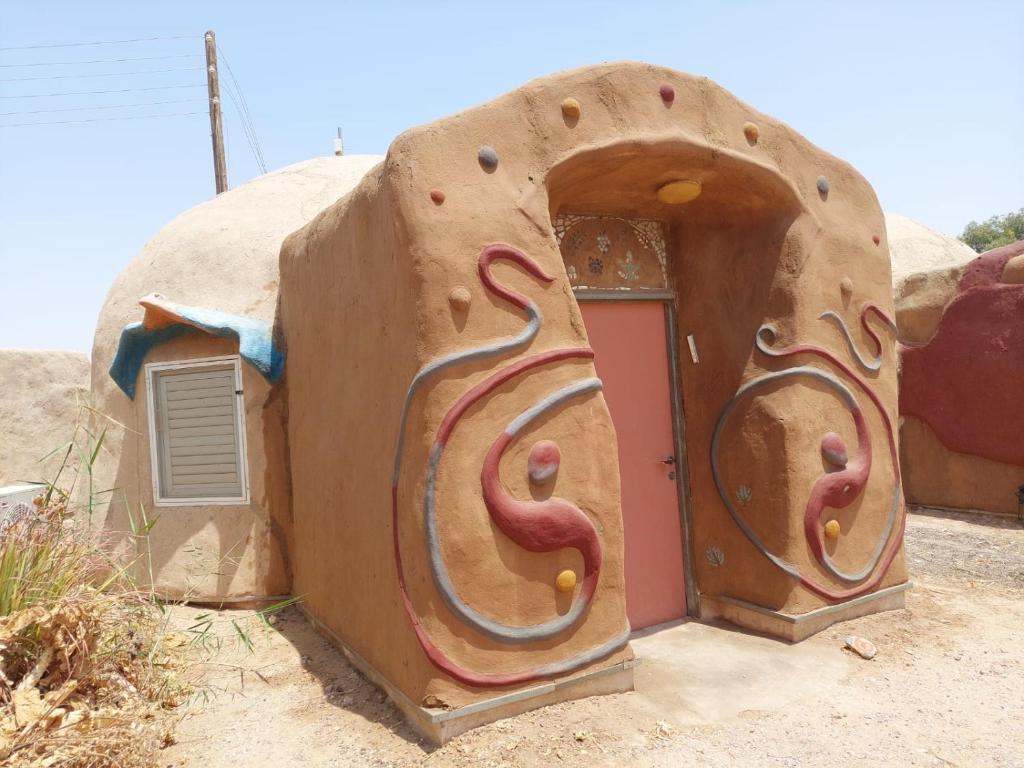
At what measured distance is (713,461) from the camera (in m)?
4.81

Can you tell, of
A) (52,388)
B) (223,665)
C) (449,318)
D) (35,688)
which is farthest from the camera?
(52,388)

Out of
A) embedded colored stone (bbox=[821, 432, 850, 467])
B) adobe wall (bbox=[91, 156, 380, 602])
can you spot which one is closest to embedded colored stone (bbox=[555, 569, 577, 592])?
embedded colored stone (bbox=[821, 432, 850, 467])

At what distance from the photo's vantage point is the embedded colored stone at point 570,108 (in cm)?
380

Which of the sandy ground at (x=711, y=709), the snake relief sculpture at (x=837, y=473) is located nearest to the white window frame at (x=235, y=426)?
the sandy ground at (x=711, y=709)

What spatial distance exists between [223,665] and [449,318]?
8.95 feet

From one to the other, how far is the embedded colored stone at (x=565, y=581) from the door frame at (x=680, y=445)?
168 cm

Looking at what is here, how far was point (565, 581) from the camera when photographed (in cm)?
349

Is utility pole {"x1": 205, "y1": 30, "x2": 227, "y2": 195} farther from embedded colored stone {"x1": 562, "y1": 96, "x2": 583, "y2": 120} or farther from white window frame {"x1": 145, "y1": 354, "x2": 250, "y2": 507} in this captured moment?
embedded colored stone {"x1": 562, "y1": 96, "x2": 583, "y2": 120}

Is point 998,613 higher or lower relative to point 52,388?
lower

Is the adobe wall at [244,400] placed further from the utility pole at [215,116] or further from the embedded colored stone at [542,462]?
the utility pole at [215,116]

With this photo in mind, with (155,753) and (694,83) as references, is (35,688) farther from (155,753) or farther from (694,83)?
(694,83)

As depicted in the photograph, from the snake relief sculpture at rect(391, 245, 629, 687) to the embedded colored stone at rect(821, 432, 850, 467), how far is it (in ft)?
5.70

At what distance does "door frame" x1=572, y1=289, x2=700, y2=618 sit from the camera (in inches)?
194

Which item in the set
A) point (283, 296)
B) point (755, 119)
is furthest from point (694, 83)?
point (283, 296)
